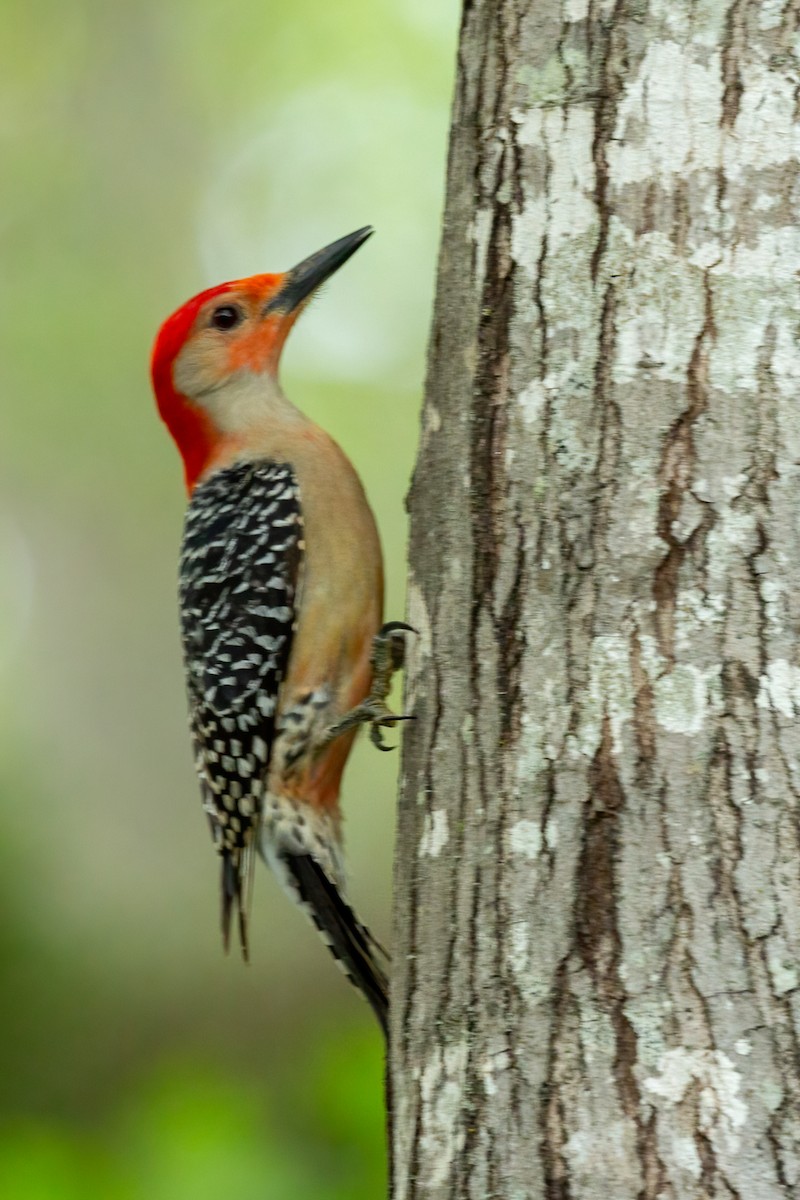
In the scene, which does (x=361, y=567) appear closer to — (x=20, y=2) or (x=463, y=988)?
(x=463, y=988)

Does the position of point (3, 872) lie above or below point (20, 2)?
below

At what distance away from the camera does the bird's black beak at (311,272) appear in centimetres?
434

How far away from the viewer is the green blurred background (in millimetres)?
6098

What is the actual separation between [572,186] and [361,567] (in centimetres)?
178

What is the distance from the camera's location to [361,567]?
12.5ft

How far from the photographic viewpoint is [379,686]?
145 inches

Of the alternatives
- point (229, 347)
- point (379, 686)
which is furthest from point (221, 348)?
point (379, 686)

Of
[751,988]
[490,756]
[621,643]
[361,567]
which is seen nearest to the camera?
[751,988]

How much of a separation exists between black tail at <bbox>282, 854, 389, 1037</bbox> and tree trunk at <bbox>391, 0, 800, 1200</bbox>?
1.33m

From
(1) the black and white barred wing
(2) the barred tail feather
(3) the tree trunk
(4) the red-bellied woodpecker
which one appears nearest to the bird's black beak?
(4) the red-bellied woodpecker

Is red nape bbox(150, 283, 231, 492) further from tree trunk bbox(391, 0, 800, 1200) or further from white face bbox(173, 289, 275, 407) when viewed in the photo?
tree trunk bbox(391, 0, 800, 1200)

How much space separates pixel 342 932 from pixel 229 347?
1927 mm

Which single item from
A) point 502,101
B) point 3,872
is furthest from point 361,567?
point 3,872

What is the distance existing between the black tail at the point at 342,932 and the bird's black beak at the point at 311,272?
1.82 metres
